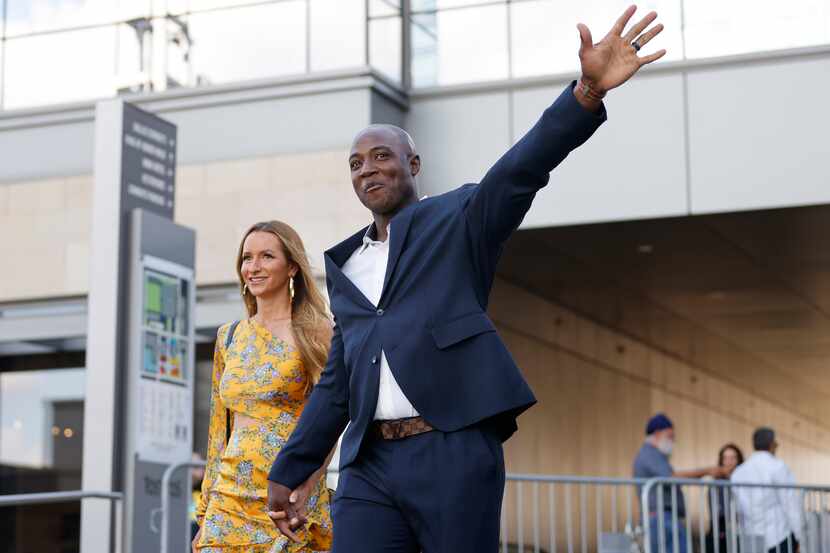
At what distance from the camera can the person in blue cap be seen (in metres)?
10.9

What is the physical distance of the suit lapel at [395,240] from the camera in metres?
3.95

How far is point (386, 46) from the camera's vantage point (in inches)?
587

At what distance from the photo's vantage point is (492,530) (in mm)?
3781

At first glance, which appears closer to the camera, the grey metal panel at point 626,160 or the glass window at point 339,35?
the grey metal panel at point 626,160

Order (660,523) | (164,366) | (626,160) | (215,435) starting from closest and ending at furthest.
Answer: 1. (215,435)
2. (164,366)
3. (660,523)
4. (626,160)

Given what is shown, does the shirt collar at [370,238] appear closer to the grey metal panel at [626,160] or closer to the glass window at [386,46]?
the grey metal panel at [626,160]

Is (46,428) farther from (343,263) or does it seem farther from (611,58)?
(611,58)

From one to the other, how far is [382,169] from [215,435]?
1686mm

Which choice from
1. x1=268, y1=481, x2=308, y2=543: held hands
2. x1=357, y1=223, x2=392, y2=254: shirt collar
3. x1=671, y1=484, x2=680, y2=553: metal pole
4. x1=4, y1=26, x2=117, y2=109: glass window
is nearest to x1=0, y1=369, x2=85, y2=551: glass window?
x1=4, y1=26, x2=117, y2=109: glass window

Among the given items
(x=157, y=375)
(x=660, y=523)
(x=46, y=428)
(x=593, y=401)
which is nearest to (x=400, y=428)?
(x=157, y=375)

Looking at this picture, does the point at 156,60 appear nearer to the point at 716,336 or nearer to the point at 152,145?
the point at 152,145

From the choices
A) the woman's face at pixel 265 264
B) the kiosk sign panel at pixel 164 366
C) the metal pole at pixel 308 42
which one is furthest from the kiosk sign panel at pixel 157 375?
the woman's face at pixel 265 264

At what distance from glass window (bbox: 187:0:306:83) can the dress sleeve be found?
950cm

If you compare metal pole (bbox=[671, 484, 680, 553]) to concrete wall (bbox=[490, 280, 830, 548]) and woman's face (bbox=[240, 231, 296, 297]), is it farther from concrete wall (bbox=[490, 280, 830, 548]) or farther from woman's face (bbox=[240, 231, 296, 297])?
woman's face (bbox=[240, 231, 296, 297])
